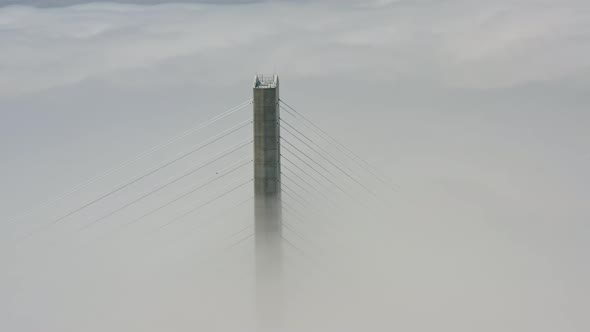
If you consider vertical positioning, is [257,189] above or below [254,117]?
below

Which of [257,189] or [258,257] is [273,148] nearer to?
[257,189]

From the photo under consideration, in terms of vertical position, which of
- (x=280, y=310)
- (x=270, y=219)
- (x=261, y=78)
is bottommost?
(x=280, y=310)

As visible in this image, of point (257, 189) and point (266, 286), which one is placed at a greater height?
point (257, 189)

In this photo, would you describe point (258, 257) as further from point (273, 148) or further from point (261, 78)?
point (261, 78)

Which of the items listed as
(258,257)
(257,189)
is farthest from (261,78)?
(258,257)

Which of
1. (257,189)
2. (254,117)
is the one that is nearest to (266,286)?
(257,189)

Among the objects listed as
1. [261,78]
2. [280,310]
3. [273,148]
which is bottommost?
[280,310]

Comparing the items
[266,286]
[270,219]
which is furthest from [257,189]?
[266,286]

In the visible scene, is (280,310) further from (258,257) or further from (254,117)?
(254,117)
